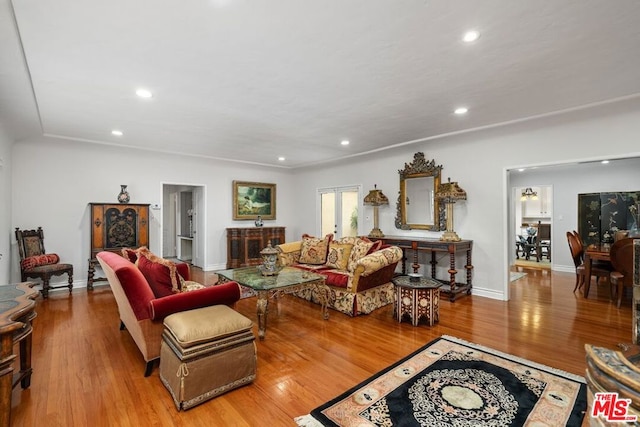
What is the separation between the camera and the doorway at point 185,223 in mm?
7363

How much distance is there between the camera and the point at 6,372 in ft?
5.12

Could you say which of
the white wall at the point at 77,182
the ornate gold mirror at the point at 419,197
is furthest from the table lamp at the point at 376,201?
the white wall at the point at 77,182

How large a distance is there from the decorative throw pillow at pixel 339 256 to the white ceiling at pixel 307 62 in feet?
6.28

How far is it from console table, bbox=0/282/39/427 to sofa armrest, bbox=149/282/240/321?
0.75 metres

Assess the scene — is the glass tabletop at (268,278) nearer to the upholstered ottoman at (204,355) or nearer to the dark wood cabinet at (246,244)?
the upholstered ottoman at (204,355)

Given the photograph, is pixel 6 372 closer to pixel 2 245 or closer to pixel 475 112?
pixel 2 245

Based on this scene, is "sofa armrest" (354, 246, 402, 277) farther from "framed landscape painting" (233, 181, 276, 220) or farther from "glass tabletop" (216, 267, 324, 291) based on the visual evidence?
"framed landscape painting" (233, 181, 276, 220)

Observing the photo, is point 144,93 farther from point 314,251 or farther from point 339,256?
point 339,256

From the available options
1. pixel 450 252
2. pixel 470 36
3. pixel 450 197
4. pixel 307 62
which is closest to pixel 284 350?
pixel 307 62

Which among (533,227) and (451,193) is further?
(533,227)

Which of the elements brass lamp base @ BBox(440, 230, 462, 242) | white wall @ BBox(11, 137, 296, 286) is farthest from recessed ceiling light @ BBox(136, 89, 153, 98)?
brass lamp base @ BBox(440, 230, 462, 242)


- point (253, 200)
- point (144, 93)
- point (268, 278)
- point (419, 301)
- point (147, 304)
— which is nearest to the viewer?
point (147, 304)

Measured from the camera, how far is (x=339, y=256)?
471 centimetres

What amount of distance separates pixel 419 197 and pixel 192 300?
4484 millimetres
